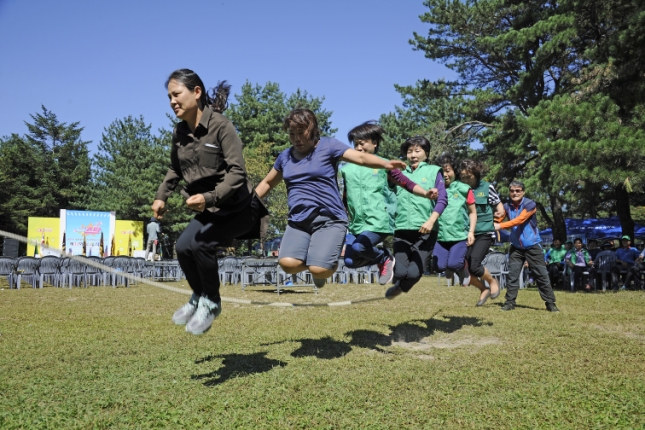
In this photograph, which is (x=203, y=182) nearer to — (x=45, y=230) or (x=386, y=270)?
(x=386, y=270)

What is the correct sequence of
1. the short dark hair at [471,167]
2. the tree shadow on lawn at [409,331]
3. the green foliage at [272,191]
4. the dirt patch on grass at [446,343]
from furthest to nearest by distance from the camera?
the green foliage at [272,191], the short dark hair at [471,167], the tree shadow on lawn at [409,331], the dirt patch on grass at [446,343]

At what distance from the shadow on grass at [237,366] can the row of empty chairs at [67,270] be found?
12.1 m

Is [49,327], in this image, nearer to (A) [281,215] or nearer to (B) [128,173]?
(A) [281,215]

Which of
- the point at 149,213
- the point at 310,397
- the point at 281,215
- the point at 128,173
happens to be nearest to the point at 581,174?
the point at 310,397

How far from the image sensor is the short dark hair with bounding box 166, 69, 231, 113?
4.76 meters

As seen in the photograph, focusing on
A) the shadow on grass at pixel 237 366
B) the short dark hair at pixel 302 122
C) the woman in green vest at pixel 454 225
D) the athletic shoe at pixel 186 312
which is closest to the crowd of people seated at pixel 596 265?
the woman in green vest at pixel 454 225

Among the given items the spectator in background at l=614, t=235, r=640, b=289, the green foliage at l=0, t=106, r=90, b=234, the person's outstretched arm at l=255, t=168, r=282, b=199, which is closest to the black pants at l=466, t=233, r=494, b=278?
the person's outstretched arm at l=255, t=168, r=282, b=199

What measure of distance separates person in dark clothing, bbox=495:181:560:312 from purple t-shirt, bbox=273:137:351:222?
16.5 ft

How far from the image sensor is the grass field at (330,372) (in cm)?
400

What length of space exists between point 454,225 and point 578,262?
11552 millimetres

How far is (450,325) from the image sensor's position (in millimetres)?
8469

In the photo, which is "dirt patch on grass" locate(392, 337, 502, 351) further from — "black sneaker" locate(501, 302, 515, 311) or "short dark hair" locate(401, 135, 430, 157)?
"black sneaker" locate(501, 302, 515, 311)

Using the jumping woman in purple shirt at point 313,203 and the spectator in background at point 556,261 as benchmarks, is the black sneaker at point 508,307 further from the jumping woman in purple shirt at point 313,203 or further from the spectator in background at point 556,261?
the spectator in background at point 556,261

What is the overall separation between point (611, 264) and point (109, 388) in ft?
54.6
